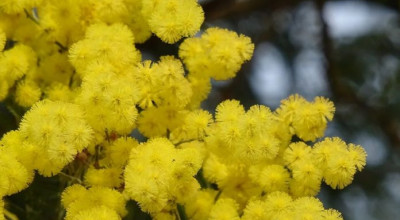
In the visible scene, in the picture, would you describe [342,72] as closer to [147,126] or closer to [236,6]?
[236,6]

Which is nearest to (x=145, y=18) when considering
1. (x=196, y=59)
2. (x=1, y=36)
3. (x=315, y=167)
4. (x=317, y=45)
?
(x=196, y=59)

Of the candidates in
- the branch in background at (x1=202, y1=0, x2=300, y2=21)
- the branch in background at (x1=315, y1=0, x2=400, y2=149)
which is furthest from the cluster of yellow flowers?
the branch in background at (x1=315, y1=0, x2=400, y2=149)

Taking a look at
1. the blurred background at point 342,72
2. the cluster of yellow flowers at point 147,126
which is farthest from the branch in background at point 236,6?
the cluster of yellow flowers at point 147,126

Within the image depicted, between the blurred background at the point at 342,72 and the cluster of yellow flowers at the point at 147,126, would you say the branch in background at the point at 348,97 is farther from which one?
the cluster of yellow flowers at the point at 147,126

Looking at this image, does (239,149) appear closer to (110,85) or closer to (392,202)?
(110,85)

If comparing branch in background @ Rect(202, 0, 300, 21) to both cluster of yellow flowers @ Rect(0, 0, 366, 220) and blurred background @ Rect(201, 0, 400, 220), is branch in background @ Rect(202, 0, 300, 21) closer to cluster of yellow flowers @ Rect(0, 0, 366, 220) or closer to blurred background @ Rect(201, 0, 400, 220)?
blurred background @ Rect(201, 0, 400, 220)

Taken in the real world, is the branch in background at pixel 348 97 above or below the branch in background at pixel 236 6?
below
